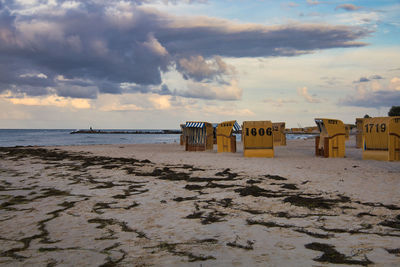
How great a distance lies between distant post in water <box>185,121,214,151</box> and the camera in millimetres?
21703

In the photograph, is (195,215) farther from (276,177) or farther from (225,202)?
(276,177)

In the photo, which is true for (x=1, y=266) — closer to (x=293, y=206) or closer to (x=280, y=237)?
(x=280, y=237)

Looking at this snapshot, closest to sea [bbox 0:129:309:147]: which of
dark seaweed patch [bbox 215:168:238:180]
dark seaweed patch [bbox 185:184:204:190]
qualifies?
dark seaweed patch [bbox 215:168:238:180]

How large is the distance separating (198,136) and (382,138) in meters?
11.0

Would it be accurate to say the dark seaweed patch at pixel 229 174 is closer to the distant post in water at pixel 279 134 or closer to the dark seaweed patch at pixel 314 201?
the dark seaweed patch at pixel 314 201

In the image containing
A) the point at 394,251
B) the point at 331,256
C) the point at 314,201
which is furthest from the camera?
the point at 314,201

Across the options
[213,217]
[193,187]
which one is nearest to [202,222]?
[213,217]

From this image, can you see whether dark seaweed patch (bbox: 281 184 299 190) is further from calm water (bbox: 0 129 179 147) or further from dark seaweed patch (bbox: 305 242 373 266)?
calm water (bbox: 0 129 179 147)

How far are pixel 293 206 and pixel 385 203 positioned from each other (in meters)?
1.77

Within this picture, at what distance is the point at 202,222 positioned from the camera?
16.7 ft

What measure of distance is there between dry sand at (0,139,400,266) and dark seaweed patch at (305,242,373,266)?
10 millimetres

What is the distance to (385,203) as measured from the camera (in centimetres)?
620

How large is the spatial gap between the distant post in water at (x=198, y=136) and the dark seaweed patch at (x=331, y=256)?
17646mm

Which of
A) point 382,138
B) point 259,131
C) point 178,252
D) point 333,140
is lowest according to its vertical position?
point 178,252
